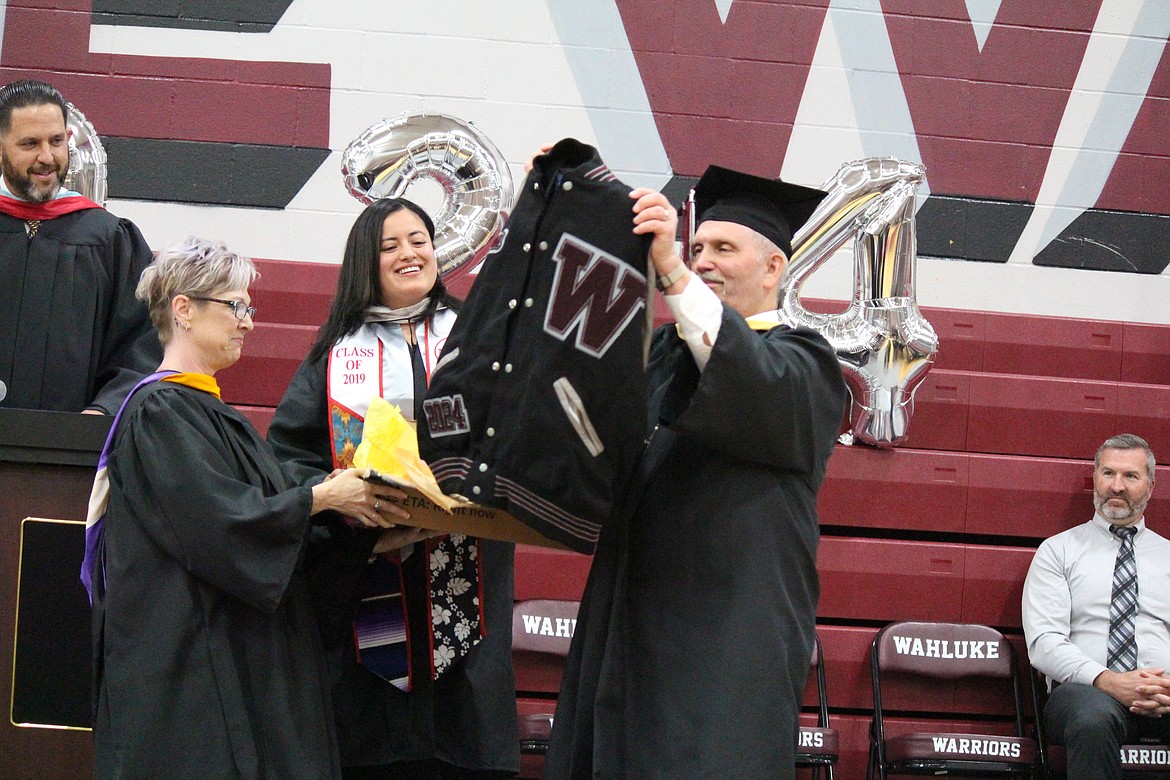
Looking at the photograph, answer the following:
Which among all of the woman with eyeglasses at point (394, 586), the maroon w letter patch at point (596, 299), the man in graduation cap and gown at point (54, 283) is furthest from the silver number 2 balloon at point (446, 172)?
the maroon w letter patch at point (596, 299)

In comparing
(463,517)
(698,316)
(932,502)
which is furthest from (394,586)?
(932,502)

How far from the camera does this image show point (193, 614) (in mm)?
2332

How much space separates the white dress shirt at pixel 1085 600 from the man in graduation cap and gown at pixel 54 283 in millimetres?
2755

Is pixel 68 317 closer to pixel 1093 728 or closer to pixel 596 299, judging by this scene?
pixel 596 299

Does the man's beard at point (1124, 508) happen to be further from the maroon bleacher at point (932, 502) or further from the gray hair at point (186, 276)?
the gray hair at point (186, 276)

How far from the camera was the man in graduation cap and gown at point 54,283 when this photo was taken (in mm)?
3320

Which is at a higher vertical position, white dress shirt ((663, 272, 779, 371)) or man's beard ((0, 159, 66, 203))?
man's beard ((0, 159, 66, 203))

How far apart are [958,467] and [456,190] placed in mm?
1944

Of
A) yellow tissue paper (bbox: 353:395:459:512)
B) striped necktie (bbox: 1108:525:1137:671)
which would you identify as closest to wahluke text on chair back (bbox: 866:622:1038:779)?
striped necktie (bbox: 1108:525:1137:671)

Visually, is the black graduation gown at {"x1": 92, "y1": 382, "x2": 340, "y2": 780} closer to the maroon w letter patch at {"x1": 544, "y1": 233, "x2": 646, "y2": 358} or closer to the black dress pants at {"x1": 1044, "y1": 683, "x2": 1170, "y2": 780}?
the maroon w letter patch at {"x1": 544, "y1": 233, "x2": 646, "y2": 358}

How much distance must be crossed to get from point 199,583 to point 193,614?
57mm

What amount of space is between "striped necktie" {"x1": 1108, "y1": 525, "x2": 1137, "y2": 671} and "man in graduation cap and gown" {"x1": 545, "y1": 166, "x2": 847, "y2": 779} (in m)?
2.20

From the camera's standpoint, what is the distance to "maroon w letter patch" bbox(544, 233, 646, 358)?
2.02m

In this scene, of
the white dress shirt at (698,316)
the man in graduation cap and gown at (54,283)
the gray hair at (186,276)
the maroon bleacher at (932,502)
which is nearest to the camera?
the white dress shirt at (698,316)
